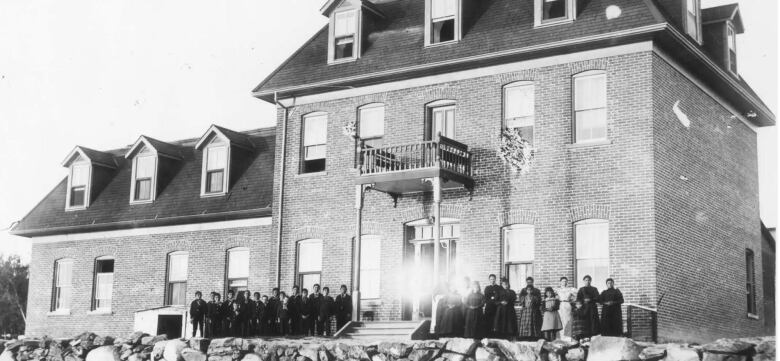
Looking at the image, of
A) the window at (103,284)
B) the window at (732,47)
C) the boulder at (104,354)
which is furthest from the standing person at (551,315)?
the window at (103,284)

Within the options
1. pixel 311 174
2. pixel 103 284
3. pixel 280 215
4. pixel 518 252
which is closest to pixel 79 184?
pixel 103 284

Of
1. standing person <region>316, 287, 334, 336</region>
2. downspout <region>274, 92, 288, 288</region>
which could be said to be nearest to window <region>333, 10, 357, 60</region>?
downspout <region>274, 92, 288, 288</region>

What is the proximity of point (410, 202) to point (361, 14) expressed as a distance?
527cm

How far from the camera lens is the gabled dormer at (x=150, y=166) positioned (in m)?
33.5

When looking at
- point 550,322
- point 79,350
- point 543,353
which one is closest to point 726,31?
point 550,322

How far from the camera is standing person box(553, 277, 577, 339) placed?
2094 cm

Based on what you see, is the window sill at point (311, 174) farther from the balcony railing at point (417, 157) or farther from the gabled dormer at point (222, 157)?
the gabled dormer at point (222, 157)

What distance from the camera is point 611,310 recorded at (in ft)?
66.5

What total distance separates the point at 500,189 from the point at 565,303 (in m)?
3.61

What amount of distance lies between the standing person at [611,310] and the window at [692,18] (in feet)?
24.1

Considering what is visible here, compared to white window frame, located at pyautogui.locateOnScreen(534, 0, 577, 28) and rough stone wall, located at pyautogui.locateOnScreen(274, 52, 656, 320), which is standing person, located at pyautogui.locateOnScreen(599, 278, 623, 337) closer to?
rough stone wall, located at pyautogui.locateOnScreen(274, 52, 656, 320)

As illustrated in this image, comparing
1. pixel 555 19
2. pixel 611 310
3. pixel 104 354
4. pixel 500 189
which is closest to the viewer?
pixel 611 310

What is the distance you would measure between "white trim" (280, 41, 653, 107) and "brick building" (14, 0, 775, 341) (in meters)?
0.04

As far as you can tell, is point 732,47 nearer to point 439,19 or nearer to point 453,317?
point 439,19
